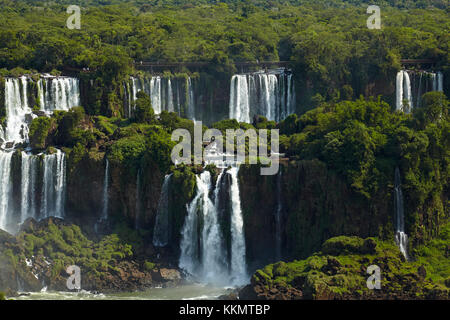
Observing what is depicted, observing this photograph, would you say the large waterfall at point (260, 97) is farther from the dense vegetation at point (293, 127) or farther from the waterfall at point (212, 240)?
the waterfall at point (212, 240)

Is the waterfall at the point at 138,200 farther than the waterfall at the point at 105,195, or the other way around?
the waterfall at the point at 105,195

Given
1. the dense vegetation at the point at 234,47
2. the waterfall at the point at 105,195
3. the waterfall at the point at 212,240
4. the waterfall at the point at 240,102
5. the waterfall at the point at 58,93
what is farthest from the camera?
the waterfall at the point at 240,102

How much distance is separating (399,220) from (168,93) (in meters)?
22.4

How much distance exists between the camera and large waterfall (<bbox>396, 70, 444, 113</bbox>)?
208ft

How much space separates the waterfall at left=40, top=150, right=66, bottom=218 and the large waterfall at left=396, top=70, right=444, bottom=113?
26360 mm

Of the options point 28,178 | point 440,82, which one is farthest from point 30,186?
point 440,82

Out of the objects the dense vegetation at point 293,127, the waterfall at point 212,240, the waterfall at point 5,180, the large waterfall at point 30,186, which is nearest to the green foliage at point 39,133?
the dense vegetation at point 293,127

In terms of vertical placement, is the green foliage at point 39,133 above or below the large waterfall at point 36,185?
above

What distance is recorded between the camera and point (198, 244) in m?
48.1

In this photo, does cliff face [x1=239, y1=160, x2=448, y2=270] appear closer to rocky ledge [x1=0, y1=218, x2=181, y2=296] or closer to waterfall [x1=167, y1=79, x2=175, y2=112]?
rocky ledge [x1=0, y1=218, x2=181, y2=296]

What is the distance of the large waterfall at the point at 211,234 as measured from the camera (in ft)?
156

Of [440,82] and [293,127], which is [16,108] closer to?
[293,127]

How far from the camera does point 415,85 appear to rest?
208ft

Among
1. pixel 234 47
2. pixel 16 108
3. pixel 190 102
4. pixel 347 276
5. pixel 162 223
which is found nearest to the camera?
pixel 347 276
